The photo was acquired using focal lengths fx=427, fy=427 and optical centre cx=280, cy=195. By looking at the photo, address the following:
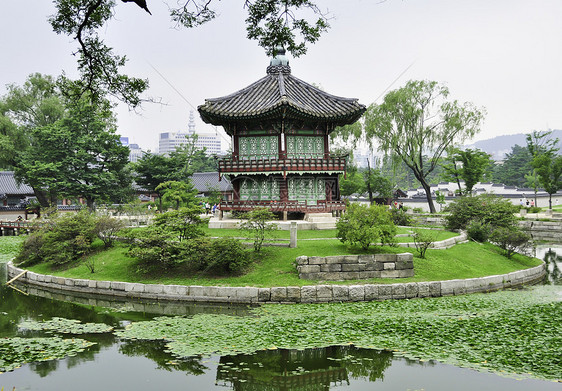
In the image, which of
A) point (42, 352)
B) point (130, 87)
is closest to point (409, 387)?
point (42, 352)

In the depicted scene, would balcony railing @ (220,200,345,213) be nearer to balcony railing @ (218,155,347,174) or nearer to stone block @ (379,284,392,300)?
balcony railing @ (218,155,347,174)

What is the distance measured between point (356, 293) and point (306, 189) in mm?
12959

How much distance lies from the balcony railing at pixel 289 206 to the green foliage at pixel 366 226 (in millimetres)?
7132

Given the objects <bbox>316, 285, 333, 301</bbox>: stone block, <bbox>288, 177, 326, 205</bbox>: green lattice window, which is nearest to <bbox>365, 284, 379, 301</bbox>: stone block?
<bbox>316, 285, 333, 301</bbox>: stone block

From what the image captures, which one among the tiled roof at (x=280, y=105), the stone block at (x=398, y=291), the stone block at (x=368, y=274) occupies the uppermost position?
the tiled roof at (x=280, y=105)

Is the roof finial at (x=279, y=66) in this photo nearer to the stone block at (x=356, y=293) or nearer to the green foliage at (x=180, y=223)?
the green foliage at (x=180, y=223)

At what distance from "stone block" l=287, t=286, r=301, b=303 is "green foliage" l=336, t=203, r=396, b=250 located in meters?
3.97

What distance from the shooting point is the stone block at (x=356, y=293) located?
56.7ft

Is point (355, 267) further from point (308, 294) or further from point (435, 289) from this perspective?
point (435, 289)

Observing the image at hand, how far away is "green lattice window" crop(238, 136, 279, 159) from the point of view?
2902cm

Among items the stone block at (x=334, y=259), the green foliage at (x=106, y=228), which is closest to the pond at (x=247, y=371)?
the stone block at (x=334, y=259)

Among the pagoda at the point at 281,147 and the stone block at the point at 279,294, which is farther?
the pagoda at the point at 281,147

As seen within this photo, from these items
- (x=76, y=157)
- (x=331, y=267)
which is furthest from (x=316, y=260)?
(x=76, y=157)

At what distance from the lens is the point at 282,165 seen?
27.5m
